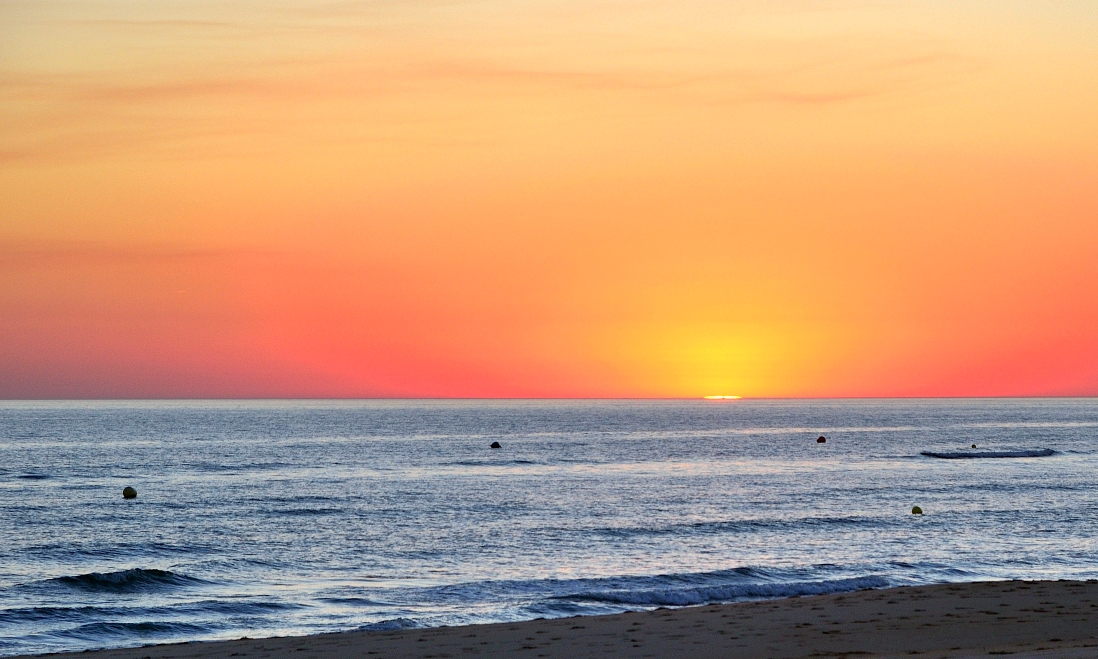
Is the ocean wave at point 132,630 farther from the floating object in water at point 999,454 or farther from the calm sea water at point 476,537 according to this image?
the floating object in water at point 999,454

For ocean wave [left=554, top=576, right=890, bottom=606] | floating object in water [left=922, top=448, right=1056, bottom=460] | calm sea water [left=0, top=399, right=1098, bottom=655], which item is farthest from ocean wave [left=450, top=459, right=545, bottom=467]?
ocean wave [left=554, top=576, right=890, bottom=606]

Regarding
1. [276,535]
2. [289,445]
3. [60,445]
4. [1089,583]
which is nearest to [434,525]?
[276,535]

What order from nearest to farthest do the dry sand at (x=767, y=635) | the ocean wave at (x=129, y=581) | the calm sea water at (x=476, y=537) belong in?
the dry sand at (x=767, y=635) < the calm sea water at (x=476, y=537) < the ocean wave at (x=129, y=581)

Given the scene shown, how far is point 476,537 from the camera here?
148 ft

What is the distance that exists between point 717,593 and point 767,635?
9.71m

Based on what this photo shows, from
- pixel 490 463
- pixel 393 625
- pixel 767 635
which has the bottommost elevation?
pixel 490 463

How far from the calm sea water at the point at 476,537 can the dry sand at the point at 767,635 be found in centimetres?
492

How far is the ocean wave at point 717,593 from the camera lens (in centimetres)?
2980

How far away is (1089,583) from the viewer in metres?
27.1

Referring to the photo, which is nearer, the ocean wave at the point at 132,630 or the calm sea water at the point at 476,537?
the ocean wave at the point at 132,630

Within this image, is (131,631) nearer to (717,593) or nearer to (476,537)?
(717,593)

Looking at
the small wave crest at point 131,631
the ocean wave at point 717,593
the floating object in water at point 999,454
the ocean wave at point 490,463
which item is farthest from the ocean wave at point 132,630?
the floating object in water at point 999,454

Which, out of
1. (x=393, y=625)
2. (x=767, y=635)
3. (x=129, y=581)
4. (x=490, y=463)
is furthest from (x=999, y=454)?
(x=767, y=635)

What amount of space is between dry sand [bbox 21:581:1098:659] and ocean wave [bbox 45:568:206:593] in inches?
511
